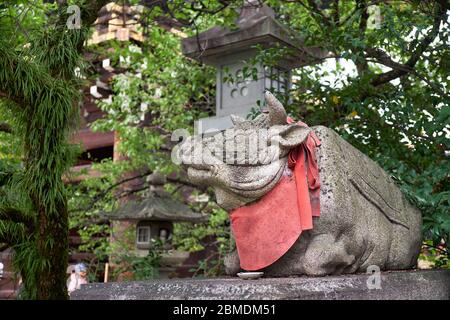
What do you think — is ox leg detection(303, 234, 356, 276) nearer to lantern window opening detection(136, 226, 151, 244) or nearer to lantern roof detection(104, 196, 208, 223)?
lantern roof detection(104, 196, 208, 223)

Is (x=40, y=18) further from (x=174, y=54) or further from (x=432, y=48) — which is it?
(x=432, y=48)

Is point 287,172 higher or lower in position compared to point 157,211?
lower

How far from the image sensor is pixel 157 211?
7465mm

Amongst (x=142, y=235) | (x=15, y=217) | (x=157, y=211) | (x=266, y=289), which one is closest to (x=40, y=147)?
(x=15, y=217)

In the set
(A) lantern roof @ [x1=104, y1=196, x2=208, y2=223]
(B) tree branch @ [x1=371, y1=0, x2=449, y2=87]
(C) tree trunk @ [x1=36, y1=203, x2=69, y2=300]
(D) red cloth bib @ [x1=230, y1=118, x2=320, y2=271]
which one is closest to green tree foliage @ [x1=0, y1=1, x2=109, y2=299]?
(C) tree trunk @ [x1=36, y1=203, x2=69, y2=300]

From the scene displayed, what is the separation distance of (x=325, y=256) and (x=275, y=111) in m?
0.82

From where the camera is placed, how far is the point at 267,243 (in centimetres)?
275

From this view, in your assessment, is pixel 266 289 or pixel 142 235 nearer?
pixel 266 289

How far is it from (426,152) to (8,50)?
3545 millimetres

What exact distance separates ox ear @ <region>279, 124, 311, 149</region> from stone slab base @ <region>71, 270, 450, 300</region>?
70 centimetres

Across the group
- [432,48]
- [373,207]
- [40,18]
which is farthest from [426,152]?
[40,18]

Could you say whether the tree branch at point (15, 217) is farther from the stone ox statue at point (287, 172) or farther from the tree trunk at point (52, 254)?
the stone ox statue at point (287, 172)

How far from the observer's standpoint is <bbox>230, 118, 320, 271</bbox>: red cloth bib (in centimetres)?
272

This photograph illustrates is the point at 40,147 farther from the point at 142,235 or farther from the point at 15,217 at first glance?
the point at 142,235
